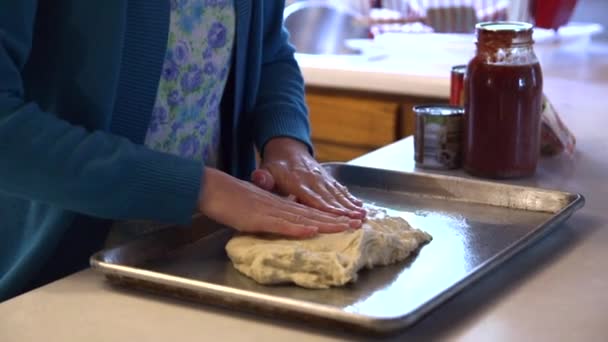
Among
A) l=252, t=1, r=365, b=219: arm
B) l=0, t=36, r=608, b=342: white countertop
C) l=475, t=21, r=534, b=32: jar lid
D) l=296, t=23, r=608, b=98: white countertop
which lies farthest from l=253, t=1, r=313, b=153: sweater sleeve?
l=296, t=23, r=608, b=98: white countertop

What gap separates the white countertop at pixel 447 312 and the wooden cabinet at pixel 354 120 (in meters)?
0.93

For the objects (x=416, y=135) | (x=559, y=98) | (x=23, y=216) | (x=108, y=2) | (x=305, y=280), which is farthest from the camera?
(x=559, y=98)

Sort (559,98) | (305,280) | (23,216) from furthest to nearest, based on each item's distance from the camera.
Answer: (559,98) → (23,216) → (305,280)

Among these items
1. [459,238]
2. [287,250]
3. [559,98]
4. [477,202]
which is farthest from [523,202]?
[559,98]

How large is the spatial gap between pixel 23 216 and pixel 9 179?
0.71ft

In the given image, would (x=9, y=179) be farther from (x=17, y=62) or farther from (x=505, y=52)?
(x=505, y=52)

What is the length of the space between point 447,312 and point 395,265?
99 millimetres

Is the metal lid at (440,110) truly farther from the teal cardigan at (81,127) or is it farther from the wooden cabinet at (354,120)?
the wooden cabinet at (354,120)

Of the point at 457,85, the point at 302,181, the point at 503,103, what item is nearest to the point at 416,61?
the point at 457,85

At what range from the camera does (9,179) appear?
909mm

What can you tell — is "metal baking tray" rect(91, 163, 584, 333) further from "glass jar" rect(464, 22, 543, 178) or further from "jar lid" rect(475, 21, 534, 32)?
"jar lid" rect(475, 21, 534, 32)

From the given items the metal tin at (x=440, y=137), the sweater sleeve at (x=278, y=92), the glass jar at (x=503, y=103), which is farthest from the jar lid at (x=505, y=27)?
the sweater sleeve at (x=278, y=92)

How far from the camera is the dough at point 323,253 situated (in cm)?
84

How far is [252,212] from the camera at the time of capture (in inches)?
36.8
